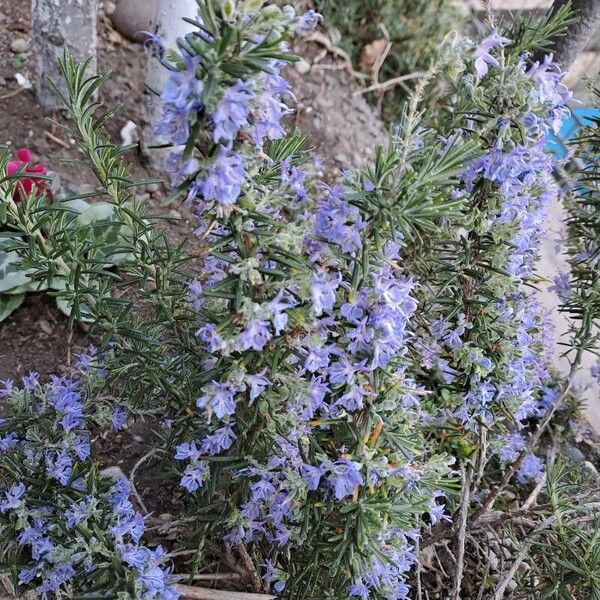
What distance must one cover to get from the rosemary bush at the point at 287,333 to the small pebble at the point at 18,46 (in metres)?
1.77

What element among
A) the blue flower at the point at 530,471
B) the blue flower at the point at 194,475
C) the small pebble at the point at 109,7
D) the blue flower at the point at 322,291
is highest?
the blue flower at the point at 322,291

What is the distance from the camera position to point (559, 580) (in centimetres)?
142

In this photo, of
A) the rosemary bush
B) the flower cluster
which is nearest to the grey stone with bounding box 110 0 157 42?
the rosemary bush

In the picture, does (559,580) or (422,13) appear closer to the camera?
(559,580)

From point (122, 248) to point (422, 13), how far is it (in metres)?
3.21

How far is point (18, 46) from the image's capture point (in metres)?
2.82

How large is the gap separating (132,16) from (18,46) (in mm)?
502

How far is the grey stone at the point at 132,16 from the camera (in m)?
2.97

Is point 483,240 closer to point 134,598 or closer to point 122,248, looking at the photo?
point 122,248

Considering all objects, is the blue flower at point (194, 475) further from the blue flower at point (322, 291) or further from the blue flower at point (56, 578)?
the blue flower at point (322, 291)

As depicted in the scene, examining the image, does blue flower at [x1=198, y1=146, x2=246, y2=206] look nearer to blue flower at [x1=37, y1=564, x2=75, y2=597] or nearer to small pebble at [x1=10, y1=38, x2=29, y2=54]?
blue flower at [x1=37, y1=564, x2=75, y2=597]

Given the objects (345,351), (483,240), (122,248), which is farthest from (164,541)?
(483,240)

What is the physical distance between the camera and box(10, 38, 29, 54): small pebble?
9.23ft

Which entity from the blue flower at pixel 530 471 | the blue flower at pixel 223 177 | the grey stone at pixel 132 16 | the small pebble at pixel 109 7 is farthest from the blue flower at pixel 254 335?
the small pebble at pixel 109 7
